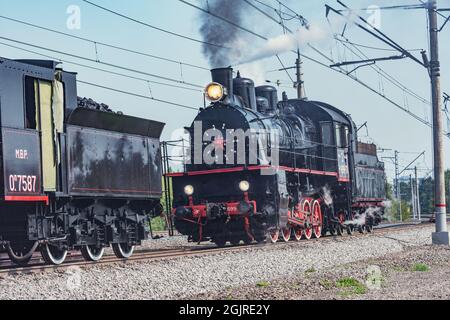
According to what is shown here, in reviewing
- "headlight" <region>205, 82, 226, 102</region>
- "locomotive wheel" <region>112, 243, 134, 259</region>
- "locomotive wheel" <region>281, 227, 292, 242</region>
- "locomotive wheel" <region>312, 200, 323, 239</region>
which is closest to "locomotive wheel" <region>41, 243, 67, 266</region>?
"locomotive wheel" <region>112, 243, 134, 259</region>

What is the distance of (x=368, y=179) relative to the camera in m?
26.6

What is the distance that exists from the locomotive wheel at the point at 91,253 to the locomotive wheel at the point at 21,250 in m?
1.24

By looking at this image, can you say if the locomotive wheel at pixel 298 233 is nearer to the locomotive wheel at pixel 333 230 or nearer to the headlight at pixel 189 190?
the locomotive wheel at pixel 333 230

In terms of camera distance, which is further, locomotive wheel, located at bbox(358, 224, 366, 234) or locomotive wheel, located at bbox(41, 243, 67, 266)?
locomotive wheel, located at bbox(358, 224, 366, 234)

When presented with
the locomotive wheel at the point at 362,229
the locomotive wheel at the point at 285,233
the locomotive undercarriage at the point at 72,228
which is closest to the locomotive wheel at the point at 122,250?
the locomotive undercarriage at the point at 72,228

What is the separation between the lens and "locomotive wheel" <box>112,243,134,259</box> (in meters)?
15.9

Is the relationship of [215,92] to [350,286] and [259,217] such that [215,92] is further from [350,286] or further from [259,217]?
[350,286]

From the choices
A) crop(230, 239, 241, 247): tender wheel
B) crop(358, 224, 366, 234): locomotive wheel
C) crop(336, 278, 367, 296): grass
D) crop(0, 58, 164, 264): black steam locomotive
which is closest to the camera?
crop(336, 278, 367, 296): grass

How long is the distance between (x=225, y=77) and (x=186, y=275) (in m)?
7.83

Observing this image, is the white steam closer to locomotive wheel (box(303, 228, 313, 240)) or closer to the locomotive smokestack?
locomotive wheel (box(303, 228, 313, 240))

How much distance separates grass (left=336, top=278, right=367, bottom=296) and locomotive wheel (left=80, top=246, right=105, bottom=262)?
230 inches

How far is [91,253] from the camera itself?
49.2 ft

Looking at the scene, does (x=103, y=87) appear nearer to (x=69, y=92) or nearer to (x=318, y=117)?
(x=69, y=92)

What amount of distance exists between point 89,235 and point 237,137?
5524 mm
